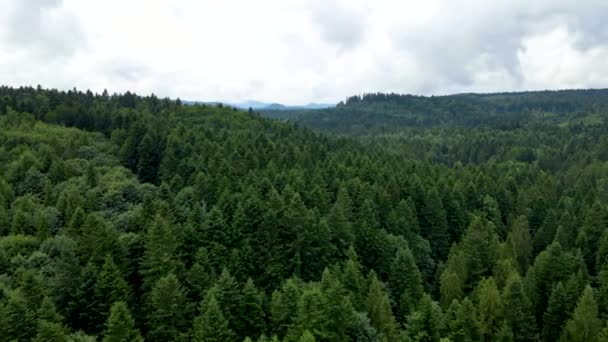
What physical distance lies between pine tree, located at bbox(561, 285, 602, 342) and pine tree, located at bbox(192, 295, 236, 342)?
30.7 meters

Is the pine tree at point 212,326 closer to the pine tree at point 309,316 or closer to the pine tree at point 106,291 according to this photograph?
the pine tree at point 309,316

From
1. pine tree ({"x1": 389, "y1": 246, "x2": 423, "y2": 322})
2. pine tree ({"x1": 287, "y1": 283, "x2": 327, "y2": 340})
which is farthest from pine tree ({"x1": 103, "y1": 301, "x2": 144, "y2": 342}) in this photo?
pine tree ({"x1": 389, "y1": 246, "x2": 423, "y2": 322})

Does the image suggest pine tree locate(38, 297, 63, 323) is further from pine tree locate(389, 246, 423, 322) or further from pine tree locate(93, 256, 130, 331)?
pine tree locate(389, 246, 423, 322)

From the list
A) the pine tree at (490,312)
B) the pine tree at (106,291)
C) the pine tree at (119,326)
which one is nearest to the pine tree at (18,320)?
the pine tree at (106,291)

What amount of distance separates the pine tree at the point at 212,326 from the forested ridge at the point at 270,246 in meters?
0.10

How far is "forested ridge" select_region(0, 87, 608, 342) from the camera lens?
4078cm

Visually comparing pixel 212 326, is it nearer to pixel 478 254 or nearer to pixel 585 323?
pixel 585 323

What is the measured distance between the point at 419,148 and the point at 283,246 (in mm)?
133234

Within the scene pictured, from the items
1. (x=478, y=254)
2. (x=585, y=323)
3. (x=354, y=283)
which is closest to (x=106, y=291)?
(x=354, y=283)

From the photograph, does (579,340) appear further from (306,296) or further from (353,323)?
(306,296)

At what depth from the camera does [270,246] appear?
5481 cm

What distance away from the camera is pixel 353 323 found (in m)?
A: 41.0

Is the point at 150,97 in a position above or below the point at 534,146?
above

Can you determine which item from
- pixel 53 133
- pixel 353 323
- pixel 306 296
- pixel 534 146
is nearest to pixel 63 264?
pixel 306 296
